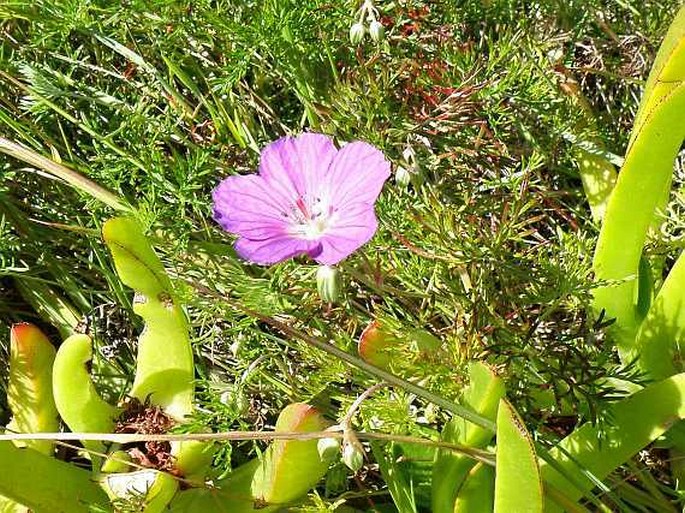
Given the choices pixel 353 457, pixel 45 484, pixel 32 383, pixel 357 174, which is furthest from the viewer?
pixel 32 383

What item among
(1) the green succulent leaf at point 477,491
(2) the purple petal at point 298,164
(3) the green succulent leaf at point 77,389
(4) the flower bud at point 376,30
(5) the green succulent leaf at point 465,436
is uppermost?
(4) the flower bud at point 376,30

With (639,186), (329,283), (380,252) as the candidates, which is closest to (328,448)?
(329,283)

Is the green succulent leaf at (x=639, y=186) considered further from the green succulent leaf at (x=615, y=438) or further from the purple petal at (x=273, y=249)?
the purple petal at (x=273, y=249)

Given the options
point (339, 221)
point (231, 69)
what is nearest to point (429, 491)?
point (339, 221)

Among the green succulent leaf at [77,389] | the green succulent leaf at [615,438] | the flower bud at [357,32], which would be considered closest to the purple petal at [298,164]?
the flower bud at [357,32]

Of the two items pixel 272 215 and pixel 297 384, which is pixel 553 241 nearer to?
pixel 297 384

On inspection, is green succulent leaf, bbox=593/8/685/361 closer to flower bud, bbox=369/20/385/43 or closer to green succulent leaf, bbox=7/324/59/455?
flower bud, bbox=369/20/385/43

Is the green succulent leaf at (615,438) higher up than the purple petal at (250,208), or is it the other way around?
the purple petal at (250,208)

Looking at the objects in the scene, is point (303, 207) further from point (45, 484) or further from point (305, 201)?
point (45, 484)
